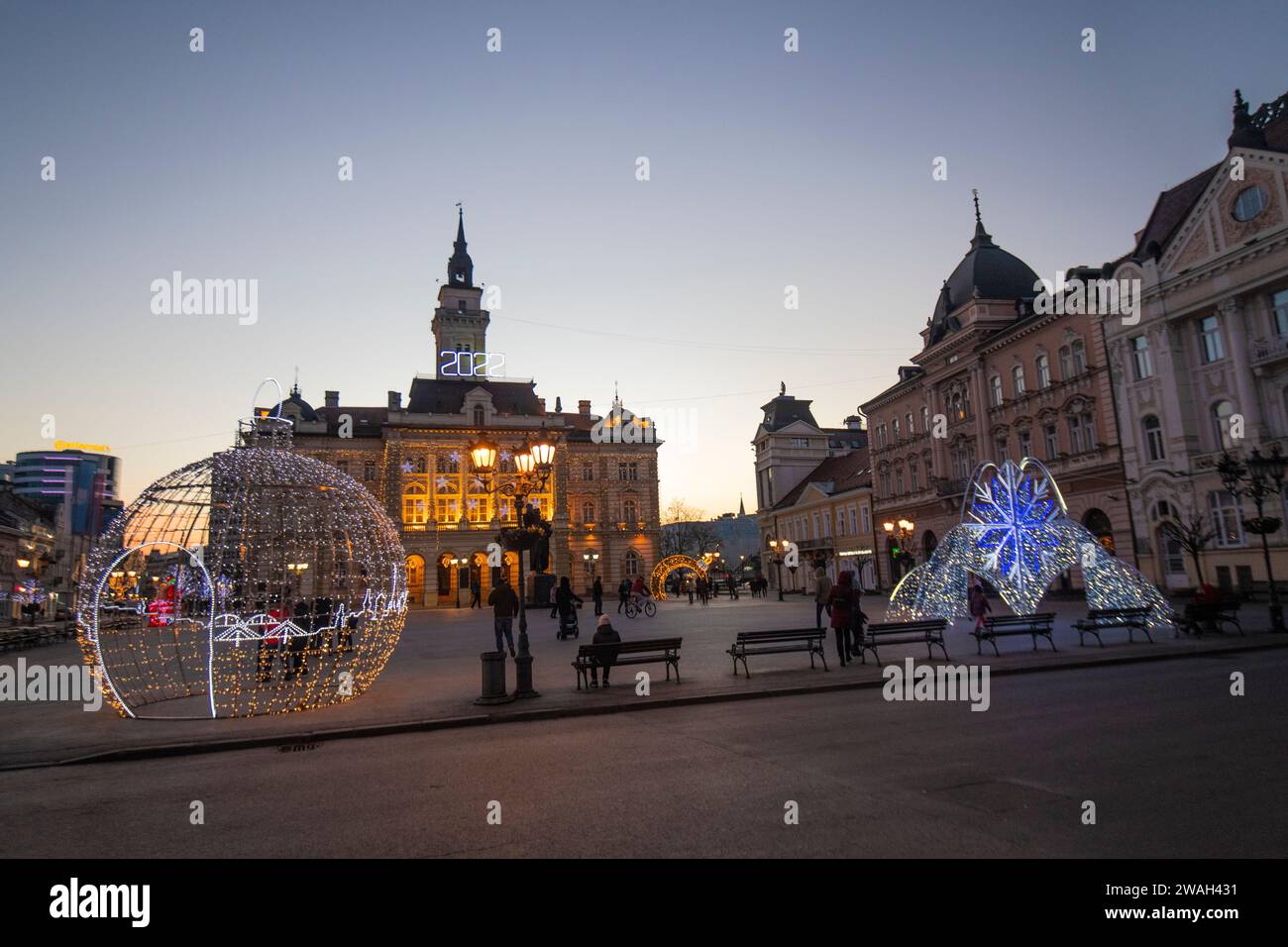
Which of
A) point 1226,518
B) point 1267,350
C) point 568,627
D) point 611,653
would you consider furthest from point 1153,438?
point 611,653

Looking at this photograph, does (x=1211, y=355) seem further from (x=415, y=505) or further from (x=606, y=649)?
(x=415, y=505)

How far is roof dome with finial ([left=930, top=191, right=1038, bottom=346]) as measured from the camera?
41906 millimetres

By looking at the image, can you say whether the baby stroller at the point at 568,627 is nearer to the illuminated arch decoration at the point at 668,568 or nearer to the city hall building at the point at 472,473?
the illuminated arch decoration at the point at 668,568

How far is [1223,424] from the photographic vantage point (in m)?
28.5

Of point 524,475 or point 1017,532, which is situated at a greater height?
point 524,475

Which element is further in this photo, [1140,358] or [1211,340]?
[1140,358]

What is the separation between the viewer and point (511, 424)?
67.4 meters

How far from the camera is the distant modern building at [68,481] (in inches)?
6245

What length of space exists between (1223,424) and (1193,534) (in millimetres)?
7945

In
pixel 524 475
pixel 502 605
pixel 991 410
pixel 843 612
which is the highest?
pixel 991 410

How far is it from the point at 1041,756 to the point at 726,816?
11.8 feet
